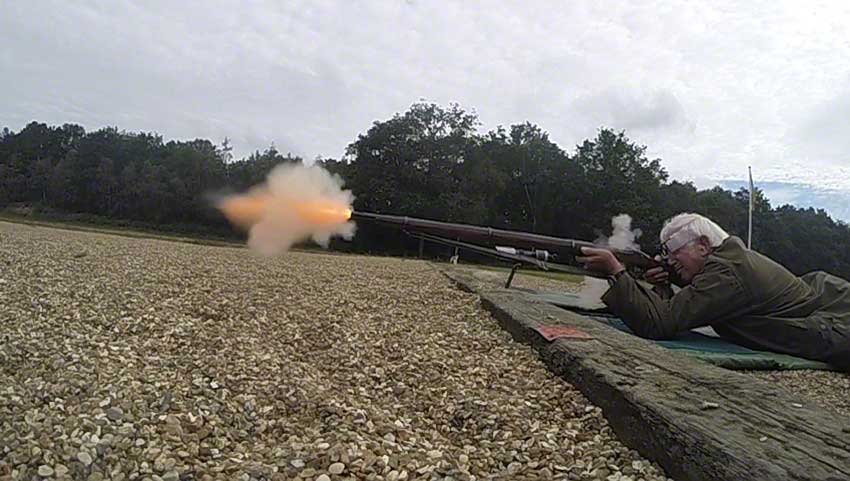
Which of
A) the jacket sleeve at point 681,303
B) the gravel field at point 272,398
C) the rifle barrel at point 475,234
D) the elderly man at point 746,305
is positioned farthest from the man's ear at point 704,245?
the gravel field at point 272,398

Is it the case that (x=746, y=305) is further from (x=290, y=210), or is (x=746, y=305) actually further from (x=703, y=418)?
(x=290, y=210)

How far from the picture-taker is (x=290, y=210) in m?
6.39

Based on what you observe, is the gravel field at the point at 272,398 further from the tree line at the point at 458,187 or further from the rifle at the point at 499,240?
the tree line at the point at 458,187

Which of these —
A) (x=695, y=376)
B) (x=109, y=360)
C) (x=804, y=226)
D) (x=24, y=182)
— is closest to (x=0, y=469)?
(x=109, y=360)

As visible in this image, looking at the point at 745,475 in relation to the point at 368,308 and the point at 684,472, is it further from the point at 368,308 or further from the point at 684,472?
the point at 368,308

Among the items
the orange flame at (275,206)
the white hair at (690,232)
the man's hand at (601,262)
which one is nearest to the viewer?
the man's hand at (601,262)

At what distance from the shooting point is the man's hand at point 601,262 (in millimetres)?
4789

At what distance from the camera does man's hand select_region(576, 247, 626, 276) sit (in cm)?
479

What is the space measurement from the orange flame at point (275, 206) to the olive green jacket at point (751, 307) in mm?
2943

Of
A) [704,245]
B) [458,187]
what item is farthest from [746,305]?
[458,187]

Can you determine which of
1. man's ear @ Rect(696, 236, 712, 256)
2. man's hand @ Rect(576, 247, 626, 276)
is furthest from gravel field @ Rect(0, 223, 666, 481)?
man's ear @ Rect(696, 236, 712, 256)

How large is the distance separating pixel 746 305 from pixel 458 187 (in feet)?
109

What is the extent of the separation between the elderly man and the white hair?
1 cm

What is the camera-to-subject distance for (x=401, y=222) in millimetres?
5910
